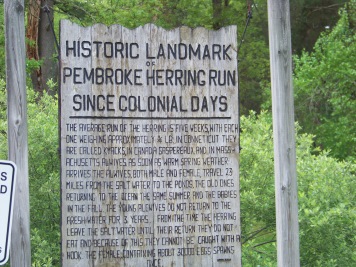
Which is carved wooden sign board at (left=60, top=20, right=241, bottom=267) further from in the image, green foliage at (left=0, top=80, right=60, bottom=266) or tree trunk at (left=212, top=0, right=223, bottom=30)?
tree trunk at (left=212, top=0, right=223, bottom=30)

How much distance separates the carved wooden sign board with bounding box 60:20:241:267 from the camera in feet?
19.9

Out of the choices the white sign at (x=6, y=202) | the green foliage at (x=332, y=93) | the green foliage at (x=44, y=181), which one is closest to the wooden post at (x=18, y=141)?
the white sign at (x=6, y=202)

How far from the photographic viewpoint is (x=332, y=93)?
62.6ft

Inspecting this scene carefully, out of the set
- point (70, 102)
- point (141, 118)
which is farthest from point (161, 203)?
point (70, 102)

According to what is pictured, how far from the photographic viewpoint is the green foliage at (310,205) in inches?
→ 314

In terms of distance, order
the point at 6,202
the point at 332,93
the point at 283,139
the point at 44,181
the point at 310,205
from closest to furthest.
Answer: the point at 6,202 → the point at 283,139 → the point at 44,181 → the point at 310,205 → the point at 332,93

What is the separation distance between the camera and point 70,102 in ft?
20.0

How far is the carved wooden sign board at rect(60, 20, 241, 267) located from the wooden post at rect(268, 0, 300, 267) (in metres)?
0.37

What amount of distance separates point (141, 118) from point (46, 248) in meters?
2.07

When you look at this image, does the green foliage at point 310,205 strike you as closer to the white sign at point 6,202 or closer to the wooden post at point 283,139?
the wooden post at point 283,139

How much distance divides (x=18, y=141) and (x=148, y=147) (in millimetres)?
1094

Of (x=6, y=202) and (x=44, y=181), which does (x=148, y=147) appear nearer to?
(x=6, y=202)

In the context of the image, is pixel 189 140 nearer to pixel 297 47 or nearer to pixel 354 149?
pixel 354 149

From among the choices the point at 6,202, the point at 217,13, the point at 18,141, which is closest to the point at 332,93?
the point at 217,13
